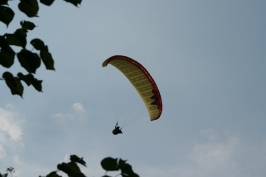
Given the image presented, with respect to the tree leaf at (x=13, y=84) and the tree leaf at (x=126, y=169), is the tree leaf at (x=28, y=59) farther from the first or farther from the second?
the tree leaf at (x=126, y=169)

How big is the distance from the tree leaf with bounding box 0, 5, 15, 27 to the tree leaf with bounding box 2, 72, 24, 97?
410 mm

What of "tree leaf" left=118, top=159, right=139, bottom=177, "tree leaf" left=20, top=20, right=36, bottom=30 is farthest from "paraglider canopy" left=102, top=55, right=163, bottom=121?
"tree leaf" left=118, top=159, right=139, bottom=177

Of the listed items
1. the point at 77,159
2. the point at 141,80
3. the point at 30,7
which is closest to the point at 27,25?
the point at 30,7

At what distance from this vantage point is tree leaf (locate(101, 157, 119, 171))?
2191 mm

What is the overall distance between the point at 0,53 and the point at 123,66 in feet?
105

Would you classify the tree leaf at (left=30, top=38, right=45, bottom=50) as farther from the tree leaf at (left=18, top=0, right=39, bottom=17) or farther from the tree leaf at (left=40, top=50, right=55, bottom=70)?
the tree leaf at (left=18, top=0, right=39, bottom=17)

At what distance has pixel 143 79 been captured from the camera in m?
33.5

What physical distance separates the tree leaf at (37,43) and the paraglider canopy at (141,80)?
30.2 meters

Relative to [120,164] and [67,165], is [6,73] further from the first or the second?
[120,164]

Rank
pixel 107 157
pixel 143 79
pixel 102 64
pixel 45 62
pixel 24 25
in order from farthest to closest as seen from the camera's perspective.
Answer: pixel 102 64 < pixel 143 79 < pixel 24 25 < pixel 45 62 < pixel 107 157

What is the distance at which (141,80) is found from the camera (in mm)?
33688

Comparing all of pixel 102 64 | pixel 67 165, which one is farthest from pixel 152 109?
pixel 67 165

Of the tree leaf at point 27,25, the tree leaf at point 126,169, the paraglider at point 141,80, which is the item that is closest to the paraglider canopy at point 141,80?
the paraglider at point 141,80

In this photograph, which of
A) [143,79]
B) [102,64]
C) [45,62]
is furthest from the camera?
[102,64]
